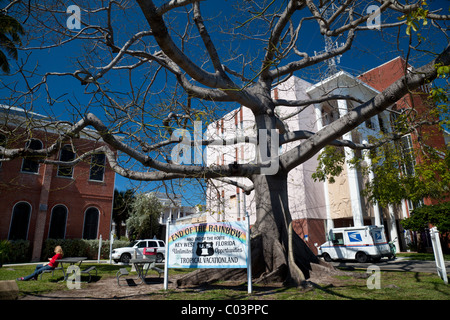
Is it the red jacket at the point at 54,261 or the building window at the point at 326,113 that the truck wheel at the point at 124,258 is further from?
the building window at the point at 326,113

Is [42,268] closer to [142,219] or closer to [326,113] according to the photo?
[326,113]

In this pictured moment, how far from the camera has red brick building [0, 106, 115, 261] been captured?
20.1 m

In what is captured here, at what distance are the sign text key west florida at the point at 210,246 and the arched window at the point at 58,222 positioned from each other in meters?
18.8

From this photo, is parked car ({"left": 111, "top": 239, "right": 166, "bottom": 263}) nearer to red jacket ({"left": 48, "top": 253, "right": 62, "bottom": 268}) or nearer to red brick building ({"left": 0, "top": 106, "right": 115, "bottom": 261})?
red brick building ({"left": 0, "top": 106, "right": 115, "bottom": 261})

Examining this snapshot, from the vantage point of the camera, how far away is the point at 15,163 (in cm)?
2081

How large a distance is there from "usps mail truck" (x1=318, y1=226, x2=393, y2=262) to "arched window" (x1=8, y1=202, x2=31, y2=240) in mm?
21275

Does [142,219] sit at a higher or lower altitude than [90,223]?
higher

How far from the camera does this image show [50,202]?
Answer: 21906mm

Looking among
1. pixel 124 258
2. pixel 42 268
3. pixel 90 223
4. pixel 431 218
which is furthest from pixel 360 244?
pixel 90 223

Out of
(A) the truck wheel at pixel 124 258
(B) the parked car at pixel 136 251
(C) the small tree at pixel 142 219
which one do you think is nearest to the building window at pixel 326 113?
(B) the parked car at pixel 136 251

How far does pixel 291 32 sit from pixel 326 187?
17.7 metres

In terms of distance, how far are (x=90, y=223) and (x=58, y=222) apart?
A: 236 cm

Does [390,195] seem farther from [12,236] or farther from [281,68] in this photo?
[12,236]
